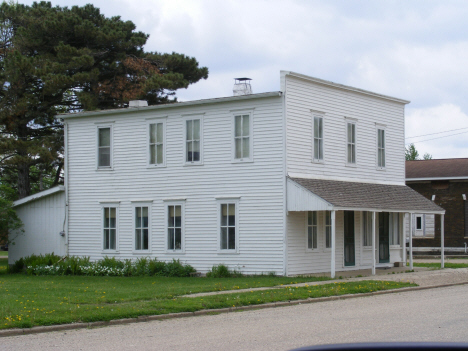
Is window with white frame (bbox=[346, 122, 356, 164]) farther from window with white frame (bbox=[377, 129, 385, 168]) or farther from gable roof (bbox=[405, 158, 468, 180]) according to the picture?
gable roof (bbox=[405, 158, 468, 180])

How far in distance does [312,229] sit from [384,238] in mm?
5545

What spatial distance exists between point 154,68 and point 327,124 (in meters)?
17.8

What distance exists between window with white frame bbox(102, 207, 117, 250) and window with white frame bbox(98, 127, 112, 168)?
193cm

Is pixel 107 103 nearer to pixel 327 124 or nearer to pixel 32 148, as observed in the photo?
pixel 32 148

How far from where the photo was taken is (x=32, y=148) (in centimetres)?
3619

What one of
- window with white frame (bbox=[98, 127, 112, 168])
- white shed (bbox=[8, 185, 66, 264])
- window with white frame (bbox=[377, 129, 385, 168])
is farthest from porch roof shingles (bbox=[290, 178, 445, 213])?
white shed (bbox=[8, 185, 66, 264])

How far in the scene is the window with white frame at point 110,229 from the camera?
27.4 metres

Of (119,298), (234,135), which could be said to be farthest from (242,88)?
(119,298)

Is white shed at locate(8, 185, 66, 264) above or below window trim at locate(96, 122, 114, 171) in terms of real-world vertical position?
below

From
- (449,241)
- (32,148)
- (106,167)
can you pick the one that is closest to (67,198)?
(106,167)

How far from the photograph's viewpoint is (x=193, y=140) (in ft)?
84.1

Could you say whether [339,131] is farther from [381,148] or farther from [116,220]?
[116,220]

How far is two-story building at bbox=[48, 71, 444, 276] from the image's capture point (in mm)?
23500

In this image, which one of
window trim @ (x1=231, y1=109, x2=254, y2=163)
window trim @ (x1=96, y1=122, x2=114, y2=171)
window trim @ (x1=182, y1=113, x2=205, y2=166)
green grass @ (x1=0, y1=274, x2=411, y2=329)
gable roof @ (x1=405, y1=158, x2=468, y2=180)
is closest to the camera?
green grass @ (x1=0, y1=274, x2=411, y2=329)
